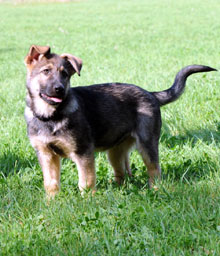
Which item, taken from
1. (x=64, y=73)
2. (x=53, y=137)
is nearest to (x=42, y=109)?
(x=53, y=137)

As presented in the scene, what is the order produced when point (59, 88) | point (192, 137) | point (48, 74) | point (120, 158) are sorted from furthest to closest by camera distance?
point (192, 137) → point (120, 158) → point (48, 74) → point (59, 88)

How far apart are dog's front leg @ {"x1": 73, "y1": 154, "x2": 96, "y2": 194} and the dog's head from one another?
0.57 m

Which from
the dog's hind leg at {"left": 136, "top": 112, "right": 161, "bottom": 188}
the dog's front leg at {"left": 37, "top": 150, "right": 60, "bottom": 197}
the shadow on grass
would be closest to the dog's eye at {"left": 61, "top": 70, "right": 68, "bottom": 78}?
the dog's front leg at {"left": 37, "top": 150, "right": 60, "bottom": 197}

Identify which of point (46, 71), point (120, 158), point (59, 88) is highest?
point (46, 71)

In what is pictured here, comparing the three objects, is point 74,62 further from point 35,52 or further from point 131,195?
point 131,195

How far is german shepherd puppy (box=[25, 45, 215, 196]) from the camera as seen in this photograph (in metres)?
4.12

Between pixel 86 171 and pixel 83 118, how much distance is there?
52 cm

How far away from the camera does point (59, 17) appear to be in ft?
94.4

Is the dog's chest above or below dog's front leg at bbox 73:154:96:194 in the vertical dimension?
above

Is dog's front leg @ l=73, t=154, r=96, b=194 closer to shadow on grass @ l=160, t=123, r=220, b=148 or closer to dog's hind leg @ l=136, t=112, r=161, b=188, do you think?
dog's hind leg @ l=136, t=112, r=161, b=188

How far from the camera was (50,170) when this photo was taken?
4.35 m

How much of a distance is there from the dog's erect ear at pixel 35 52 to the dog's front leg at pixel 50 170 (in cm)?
92

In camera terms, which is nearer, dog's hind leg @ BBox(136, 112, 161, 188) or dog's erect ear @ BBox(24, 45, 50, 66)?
dog's erect ear @ BBox(24, 45, 50, 66)

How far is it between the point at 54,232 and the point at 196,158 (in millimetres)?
2193
